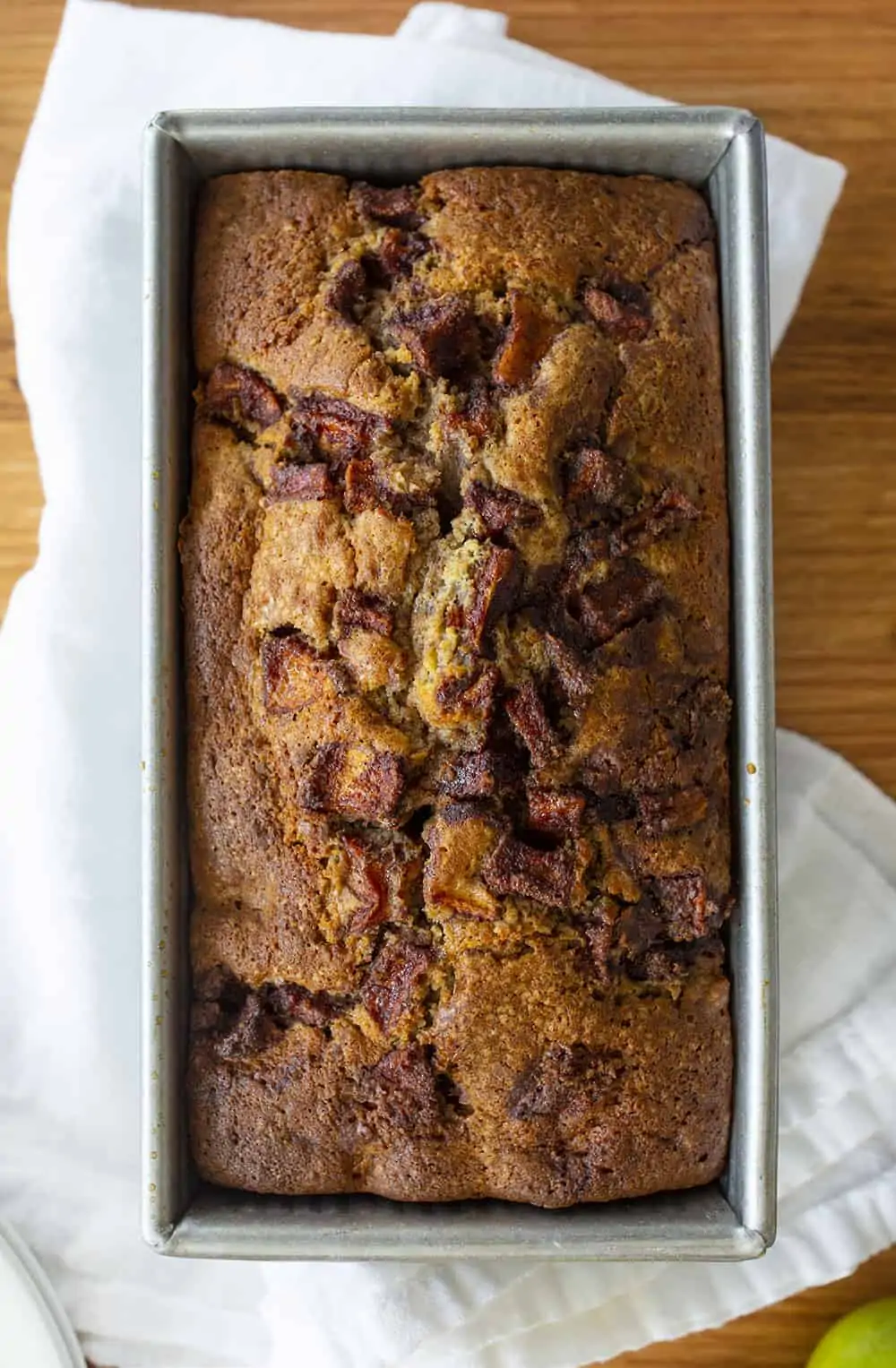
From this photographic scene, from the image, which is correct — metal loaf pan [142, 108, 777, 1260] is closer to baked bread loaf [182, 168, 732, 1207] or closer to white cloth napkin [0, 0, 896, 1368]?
baked bread loaf [182, 168, 732, 1207]

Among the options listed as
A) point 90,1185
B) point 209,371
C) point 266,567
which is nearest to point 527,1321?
point 90,1185

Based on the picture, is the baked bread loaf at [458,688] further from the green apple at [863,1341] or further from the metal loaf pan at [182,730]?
the green apple at [863,1341]

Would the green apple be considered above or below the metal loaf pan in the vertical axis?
below

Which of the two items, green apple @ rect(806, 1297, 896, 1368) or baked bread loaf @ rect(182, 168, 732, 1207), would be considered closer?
baked bread loaf @ rect(182, 168, 732, 1207)

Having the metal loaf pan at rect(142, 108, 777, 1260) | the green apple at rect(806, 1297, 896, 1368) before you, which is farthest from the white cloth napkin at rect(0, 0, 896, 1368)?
the metal loaf pan at rect(142, 108, 777, 1260)

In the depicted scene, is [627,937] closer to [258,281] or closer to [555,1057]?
[555,1057]

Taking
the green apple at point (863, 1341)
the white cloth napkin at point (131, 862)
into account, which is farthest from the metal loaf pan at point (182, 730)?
the green apple at point (863, 1341)
